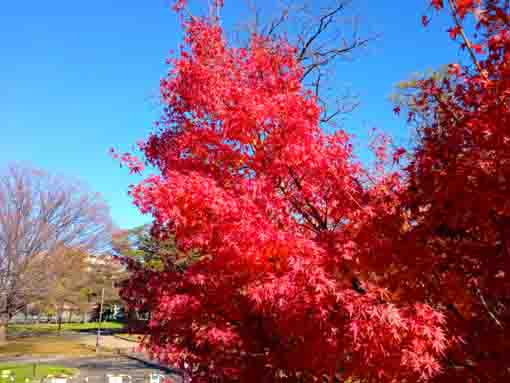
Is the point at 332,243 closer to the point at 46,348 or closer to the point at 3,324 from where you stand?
the point at 3,324

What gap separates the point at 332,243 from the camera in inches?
140

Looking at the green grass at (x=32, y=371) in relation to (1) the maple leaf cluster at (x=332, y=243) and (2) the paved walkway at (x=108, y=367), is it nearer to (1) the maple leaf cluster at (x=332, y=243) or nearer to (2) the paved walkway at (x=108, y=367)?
(2) the paved walkway at (x=108, y=367)

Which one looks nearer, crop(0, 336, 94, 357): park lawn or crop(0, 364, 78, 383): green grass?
crop(0, 364, 78, 383): green grass

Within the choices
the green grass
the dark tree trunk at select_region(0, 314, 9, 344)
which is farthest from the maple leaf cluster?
the dark tree trunk at select_region(0, 314, 9, 344)

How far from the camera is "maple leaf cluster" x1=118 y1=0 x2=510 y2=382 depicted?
3.04 m

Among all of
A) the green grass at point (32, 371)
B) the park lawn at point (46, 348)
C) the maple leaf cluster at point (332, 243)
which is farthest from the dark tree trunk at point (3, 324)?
the maple leaf cluster at point (332, 243)

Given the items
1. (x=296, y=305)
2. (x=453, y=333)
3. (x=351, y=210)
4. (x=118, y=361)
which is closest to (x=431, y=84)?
(x=351, y=210)

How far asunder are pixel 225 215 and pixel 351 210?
130cm

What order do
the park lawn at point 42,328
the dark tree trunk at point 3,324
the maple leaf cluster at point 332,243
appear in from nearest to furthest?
the maple leaf cluster at point 332,243 < the dark tree trunk at point 3,324 < the park lawn at point 42,328

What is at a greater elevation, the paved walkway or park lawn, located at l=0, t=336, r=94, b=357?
park lawn, located at l=0, t=336, r=94, b=357

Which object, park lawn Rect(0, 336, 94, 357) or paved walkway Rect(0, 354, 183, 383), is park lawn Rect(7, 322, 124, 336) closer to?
park lawn Rect(0, 336, 94, 357)

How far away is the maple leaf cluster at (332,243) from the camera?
304cm

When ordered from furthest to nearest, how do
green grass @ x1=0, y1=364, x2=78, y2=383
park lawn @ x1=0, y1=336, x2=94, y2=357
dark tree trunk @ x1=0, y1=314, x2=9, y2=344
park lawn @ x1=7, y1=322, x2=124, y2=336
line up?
park lawn @ x1=7, y1=322, x2=124, y2=336 < park lawn @ x1=0, y1=336, x2=94, y2=357 < dark tree trunk @ x1=0, y1=314, x2=9, y2=344 < green grass @ x1=0, y1=364, x2=78, y2=383

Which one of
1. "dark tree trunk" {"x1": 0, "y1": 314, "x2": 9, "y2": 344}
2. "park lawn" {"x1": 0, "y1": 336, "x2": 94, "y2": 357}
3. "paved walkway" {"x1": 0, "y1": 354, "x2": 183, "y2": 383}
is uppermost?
"dark tree trunk" {"x1": 0, "y1": 314, "x2": 9, "y2": 344}
